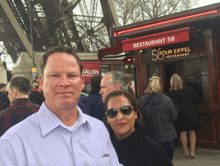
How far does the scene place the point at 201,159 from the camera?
226 inches

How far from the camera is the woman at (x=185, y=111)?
590 cm

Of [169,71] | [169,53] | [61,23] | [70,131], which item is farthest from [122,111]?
[61,23]

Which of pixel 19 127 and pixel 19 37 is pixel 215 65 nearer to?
pixel 19 127

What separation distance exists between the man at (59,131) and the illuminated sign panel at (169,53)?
5.90 metres

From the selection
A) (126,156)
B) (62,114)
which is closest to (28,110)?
(126,156)

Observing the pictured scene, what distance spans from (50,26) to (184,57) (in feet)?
73.2

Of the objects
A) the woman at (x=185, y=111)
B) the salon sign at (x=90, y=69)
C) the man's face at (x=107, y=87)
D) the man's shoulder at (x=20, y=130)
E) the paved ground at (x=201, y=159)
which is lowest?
the paved ground at (x=201, y=159)

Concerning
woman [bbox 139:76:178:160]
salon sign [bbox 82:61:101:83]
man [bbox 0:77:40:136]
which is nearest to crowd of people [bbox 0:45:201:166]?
man [bbox 0:77:40:136]

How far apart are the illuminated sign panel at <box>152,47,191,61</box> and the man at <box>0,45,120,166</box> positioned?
5.90 m

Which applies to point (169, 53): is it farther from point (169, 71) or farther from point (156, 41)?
point (156, 41)

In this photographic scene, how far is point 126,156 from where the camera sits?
2074 mm

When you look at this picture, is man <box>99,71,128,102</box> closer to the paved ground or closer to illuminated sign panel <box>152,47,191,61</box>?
the paved ground

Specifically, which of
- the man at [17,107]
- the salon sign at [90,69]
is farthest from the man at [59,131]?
the salon sign at [90,69]

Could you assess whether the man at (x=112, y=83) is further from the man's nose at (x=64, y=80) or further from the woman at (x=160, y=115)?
the man's nose at (x=64, y=80)
